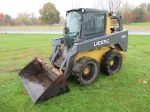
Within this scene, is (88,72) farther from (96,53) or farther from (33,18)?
(33,18)

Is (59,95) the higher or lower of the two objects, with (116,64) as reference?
lower

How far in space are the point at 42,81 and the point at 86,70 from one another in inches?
46.5

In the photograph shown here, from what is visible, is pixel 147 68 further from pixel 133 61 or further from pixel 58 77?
pixel 58 77

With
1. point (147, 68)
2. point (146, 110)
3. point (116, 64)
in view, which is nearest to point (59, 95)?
point (146, 110)

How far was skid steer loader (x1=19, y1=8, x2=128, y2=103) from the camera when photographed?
3408 mm

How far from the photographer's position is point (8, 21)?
46.4 m

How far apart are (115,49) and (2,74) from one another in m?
3.69

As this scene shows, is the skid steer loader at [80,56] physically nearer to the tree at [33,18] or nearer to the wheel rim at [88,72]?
the wheel rim at [88,72]

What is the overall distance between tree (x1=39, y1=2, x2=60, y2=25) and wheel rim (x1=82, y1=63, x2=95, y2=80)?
107ft

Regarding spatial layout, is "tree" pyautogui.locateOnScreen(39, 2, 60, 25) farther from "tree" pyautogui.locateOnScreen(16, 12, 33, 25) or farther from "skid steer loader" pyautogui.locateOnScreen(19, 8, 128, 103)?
"skid steer loader" pyautogui.locateOnScreen(19, 8, 128, 103)

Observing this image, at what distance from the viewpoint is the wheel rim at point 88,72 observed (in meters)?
3.68

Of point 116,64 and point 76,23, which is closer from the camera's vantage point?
point 76,23

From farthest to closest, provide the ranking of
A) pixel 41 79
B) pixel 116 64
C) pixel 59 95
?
pixel 116 64, pixel 41 79, pixel 59 95

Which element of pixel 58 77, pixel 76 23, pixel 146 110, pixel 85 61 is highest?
pixel 76 23
